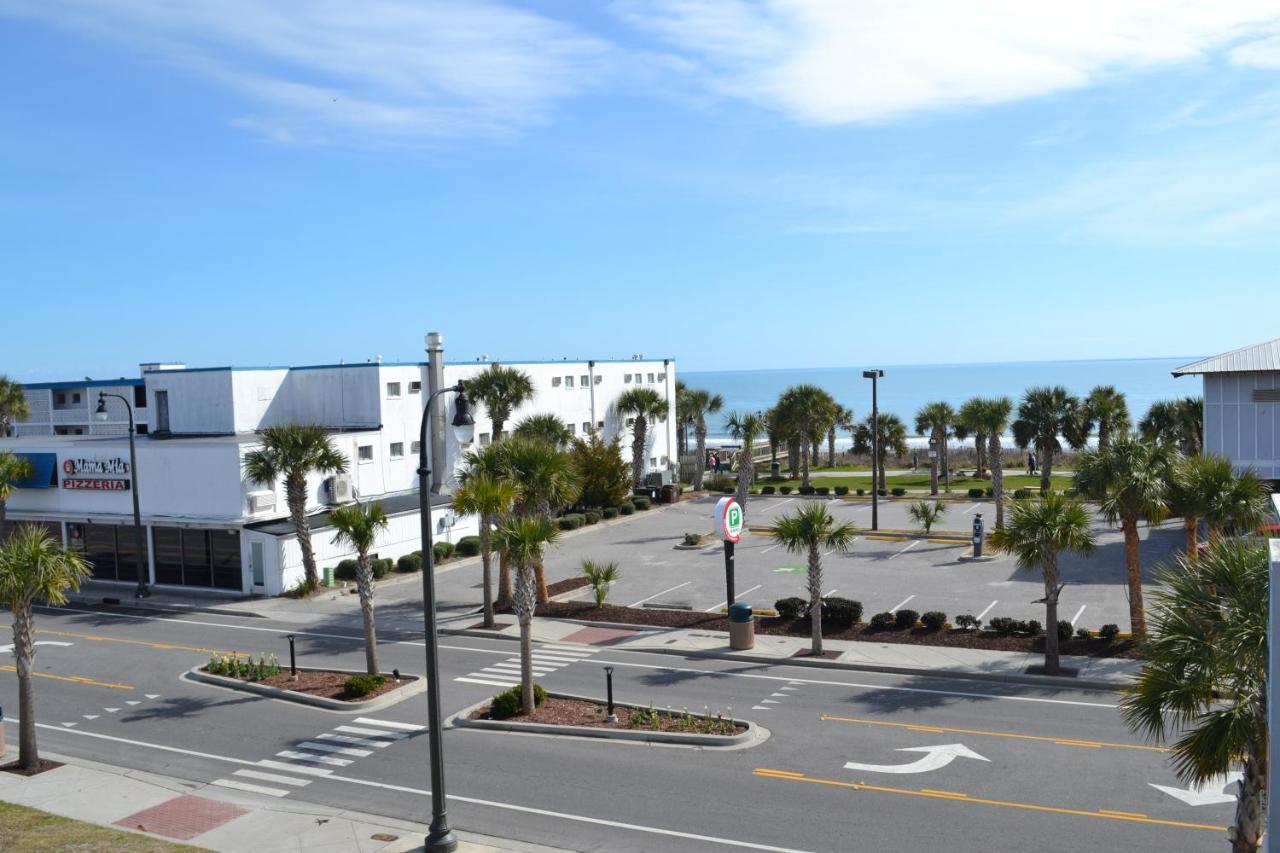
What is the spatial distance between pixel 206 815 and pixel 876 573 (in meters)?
26.3

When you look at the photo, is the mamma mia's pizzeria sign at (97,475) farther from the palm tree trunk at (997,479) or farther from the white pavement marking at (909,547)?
the palm tree trunk at (997,479)

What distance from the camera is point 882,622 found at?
1134 inches

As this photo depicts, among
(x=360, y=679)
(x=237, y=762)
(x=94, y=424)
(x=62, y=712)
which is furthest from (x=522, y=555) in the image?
(x=94, y=424)

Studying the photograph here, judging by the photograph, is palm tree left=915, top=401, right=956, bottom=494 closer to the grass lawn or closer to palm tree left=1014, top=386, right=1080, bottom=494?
palm tree left=1014, top=386, right=1080, bottom=494

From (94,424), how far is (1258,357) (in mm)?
55994

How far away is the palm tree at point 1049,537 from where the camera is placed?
2402 cm

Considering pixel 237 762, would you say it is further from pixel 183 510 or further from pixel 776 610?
pixel 183 510

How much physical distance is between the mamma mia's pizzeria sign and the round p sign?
77.5ft

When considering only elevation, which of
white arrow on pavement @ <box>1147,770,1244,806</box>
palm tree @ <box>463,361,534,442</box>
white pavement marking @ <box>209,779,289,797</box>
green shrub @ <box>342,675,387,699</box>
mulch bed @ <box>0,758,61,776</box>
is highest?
palm tree @ <box>463,361,534,442</box>

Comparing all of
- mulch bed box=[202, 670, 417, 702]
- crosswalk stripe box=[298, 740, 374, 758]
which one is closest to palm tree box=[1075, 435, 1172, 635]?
mulch bed box=[202, 670, 417, 702]

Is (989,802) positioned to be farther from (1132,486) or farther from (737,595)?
(737,595)

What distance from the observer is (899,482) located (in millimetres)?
71938

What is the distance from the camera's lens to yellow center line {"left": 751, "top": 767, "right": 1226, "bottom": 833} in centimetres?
1550

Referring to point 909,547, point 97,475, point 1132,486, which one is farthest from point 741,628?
point 97,475
